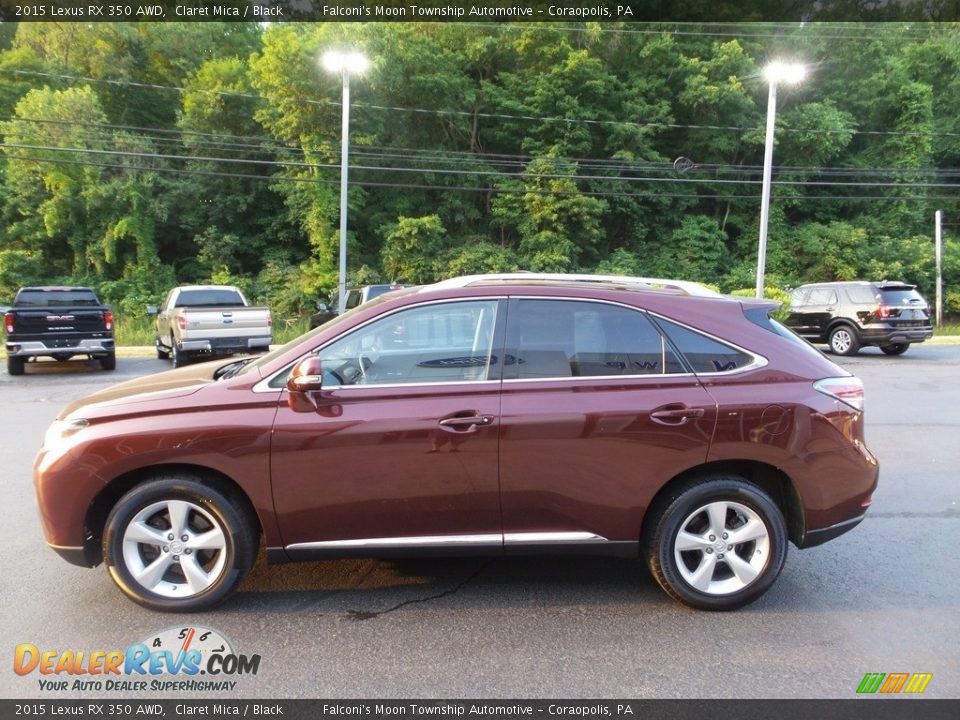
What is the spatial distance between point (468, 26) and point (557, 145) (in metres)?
7.57

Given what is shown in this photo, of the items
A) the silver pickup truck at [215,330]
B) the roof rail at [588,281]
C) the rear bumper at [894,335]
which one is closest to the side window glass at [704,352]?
the roof rail at [588,281]

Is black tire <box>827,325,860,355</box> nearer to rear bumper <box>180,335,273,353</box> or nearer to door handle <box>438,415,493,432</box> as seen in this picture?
rear bumper <box>180,335,273,353</box>

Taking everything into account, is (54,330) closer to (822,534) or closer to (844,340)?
(822,534)

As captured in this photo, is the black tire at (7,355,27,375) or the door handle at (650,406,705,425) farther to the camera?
the black tire at (7,355,27,375)

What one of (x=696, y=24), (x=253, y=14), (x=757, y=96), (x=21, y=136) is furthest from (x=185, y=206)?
(x=757, y=96)

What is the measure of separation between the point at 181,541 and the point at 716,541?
275 cm

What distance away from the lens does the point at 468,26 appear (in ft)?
111

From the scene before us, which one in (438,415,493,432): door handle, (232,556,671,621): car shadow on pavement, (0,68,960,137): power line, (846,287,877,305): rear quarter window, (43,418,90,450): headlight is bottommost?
(232,556,671,621): car shadow on pavement

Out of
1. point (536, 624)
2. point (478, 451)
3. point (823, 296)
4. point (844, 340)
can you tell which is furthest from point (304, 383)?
point (823, 296)

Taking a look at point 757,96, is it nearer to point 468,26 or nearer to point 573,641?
point 468,26

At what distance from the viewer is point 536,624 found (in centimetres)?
347

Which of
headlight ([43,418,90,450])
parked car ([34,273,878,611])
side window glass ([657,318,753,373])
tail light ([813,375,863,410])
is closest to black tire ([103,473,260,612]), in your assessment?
parked car ([34,273,878,611])

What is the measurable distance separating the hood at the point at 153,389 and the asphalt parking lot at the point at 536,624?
1062 mm

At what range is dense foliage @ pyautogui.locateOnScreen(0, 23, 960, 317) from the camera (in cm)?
3070
